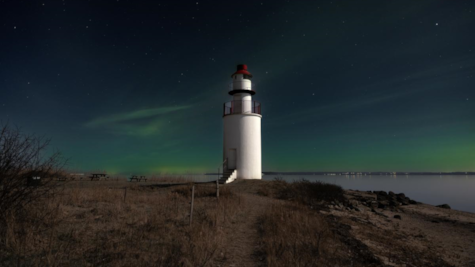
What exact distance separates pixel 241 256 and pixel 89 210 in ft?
24.0

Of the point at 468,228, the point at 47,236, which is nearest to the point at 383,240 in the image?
the point at 468,228

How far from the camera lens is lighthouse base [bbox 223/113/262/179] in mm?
24375

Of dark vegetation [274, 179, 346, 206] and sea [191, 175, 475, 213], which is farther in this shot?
sea [191, 175, 475, 213]

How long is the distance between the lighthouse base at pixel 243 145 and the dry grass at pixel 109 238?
13.5 meters

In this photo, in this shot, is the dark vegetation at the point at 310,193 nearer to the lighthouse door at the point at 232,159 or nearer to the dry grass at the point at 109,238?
the lighthouse door at the point at 232,159

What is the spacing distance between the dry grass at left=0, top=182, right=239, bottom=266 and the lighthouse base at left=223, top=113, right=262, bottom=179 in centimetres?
1352

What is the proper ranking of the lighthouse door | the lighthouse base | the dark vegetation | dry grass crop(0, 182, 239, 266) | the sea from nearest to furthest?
dry grass crop(0, 182, 239, 266) → the dark vegetation → the lighthouse base → the lighthouse door → the sea

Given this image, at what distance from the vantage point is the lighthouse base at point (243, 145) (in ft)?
80.0

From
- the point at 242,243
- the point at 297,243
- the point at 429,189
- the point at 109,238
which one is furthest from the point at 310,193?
the point at 429,189

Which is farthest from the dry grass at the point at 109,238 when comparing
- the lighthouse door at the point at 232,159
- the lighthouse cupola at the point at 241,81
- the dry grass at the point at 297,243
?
the lighthouse cupola at the point at 241,81

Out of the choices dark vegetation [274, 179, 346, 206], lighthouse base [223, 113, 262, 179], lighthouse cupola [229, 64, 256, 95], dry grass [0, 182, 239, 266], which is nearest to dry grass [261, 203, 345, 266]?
dry grass [0, 182, 239, 266]

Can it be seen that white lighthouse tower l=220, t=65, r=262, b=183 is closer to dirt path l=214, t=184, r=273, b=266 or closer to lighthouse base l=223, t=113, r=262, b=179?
lighthouse base l=223, t=113, r=262, b=179

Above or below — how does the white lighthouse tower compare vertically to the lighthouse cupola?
below

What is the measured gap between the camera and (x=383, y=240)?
354 inches
